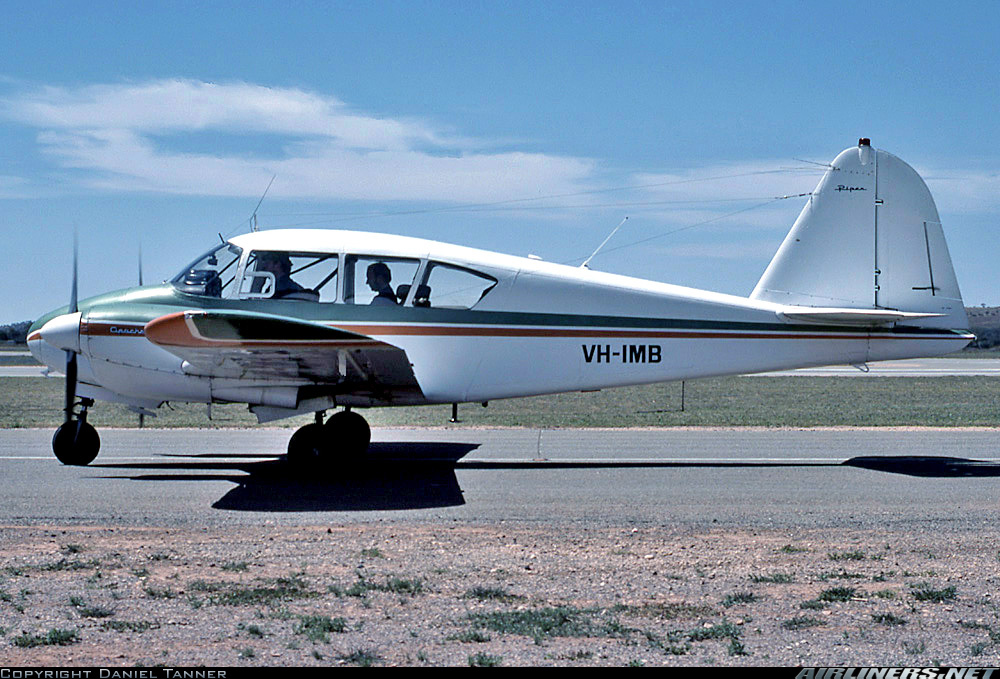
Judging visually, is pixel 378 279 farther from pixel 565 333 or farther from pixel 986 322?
pixel 986 322

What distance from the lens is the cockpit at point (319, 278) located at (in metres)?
12.0

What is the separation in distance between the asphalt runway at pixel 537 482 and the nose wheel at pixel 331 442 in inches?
12.2

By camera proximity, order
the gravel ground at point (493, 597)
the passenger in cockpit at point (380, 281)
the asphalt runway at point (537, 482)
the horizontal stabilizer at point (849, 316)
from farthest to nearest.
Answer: the horizontal stabilizer at point (849, 316)
the passenger in cockpit at point (380, 281)
the asphalt runway at point (537, 482)
the gravel ground at point (493, 597)

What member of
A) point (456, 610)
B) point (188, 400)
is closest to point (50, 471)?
point (188, 400)

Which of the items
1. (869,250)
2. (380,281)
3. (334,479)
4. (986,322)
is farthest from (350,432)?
(986,322)

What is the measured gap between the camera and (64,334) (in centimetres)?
1165

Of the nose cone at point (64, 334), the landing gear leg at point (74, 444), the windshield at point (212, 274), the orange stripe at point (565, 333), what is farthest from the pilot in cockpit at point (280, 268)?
the landing gear leg at point (74, 444)

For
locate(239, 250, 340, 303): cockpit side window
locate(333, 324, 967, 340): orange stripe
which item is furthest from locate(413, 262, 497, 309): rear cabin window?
Answer: locate(239, 250, 340, 303): cockpit side window

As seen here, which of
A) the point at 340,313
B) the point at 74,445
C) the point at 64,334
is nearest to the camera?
the point at 64,334

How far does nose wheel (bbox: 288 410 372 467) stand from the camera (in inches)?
475

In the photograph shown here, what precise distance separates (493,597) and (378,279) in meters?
6.53

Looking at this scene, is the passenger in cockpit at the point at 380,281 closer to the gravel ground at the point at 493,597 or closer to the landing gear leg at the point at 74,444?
the landing gear leg at the point at 74,444

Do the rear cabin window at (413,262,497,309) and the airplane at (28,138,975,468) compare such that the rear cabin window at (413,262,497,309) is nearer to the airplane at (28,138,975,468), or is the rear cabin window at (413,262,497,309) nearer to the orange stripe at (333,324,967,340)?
the airplane at (28,138,975,468)

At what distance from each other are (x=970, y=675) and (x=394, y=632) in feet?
9.65
